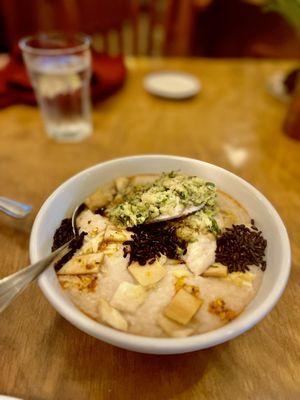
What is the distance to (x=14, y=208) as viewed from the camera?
867mm

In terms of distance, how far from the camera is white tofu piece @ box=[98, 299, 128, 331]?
528 millimetres

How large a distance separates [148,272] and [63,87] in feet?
2.88

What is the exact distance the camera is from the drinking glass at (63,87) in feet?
3.86

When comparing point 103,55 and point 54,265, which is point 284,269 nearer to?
point 54,265

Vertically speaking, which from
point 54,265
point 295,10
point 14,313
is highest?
point 295,10

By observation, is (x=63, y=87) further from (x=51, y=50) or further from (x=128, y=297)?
(x=128, y=297)

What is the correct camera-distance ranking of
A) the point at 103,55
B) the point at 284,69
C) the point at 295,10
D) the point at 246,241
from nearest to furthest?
the point at 246,241
the point at 295,10
the point at 103,55
the point at 284,69

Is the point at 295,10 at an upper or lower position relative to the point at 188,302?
upper

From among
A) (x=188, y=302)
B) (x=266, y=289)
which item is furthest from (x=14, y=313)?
(x=266, y=289)

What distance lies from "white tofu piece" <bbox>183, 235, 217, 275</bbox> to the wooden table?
148 millimetres

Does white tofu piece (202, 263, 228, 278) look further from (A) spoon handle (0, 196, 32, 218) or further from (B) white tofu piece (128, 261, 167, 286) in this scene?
(A) spoon handle (0, 196, 32, 218)

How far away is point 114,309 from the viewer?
55 cm

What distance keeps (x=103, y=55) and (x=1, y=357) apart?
4.51ft

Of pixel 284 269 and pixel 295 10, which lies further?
pixel 295 10
